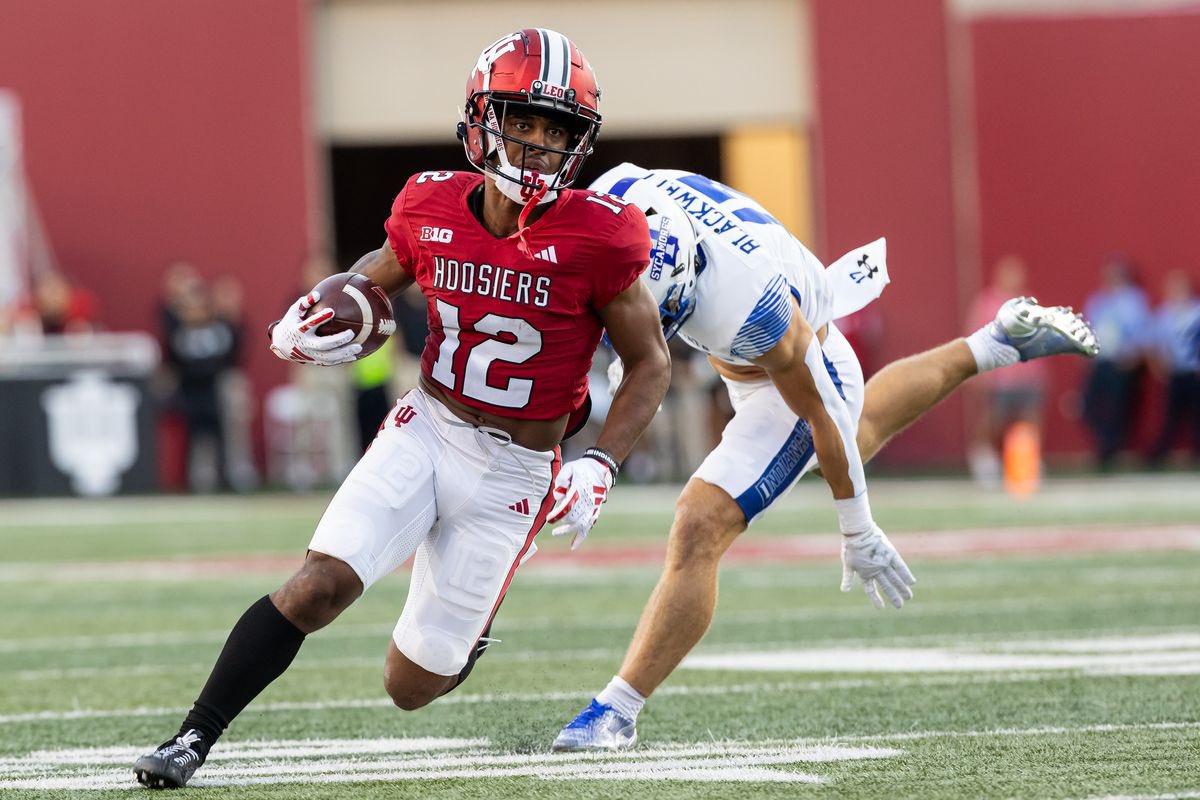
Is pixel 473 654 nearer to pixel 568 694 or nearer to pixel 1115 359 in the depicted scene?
pixel 568 694

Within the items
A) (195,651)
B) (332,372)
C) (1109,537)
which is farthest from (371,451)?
(332,372)

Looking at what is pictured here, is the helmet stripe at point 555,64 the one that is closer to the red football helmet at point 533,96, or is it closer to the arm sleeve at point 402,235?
the red football helmet at point 533,96

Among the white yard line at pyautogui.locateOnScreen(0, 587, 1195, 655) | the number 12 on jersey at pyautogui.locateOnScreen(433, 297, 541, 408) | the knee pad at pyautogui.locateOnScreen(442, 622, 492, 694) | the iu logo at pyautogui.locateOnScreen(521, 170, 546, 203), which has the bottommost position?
the white yard line at pyautogui.locateOnScreen(0, 587, 1195, 655)

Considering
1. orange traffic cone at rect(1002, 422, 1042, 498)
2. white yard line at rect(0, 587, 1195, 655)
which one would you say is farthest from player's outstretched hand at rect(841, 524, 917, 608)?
orange traffic cone at rect(1002, 422, 1042, 498)

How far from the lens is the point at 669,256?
4422 millimetres

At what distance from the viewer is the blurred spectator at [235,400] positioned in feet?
A: 49.8

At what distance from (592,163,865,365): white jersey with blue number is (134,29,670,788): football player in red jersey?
14.5 inches

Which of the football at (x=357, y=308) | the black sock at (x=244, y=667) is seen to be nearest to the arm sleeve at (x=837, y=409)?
the football at (x=357, y=308)

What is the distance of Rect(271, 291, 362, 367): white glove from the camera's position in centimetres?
418

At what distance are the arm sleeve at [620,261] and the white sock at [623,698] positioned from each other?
3.13 ft

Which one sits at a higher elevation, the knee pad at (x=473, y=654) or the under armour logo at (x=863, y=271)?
the under armour logo at (x=863, y=271)

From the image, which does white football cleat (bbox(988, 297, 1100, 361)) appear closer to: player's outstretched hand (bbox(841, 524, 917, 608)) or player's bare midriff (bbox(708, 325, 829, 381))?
player's bare midriff (bbox(708, 325, 829, 381))

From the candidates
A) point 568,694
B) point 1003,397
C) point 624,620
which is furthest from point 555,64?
point 1003,397

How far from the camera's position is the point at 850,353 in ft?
16.8
